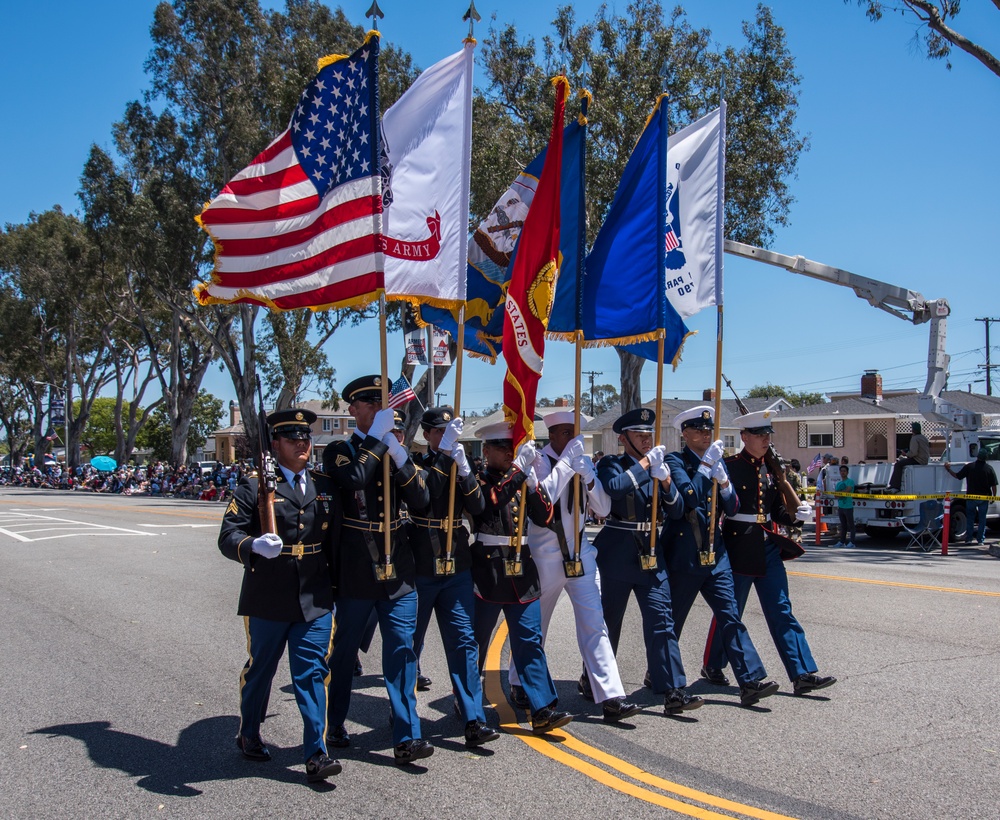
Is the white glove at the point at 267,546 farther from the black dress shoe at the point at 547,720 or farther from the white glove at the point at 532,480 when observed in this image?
the black dress shoe at the point at 547,720

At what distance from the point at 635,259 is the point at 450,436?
2.47 m

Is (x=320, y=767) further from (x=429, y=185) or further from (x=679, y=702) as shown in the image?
(x=429, y=185)

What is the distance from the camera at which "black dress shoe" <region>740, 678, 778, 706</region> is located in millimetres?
5773

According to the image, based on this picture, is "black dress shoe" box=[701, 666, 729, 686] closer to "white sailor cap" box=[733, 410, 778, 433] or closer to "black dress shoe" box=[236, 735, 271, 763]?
"white sailor cap" box=[733, 410, 778, 433]

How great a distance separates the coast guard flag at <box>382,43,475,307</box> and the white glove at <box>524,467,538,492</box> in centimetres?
138

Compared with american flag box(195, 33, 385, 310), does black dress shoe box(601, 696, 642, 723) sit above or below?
below

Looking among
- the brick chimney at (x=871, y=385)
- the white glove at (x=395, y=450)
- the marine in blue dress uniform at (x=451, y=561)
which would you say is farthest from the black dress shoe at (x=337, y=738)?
the brick chimney at (x=871, y=385)

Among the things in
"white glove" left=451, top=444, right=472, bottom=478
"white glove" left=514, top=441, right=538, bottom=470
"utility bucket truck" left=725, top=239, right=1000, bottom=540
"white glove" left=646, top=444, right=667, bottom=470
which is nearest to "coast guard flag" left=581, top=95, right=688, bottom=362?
"white glove" left=646, top=444, right=667, bottom=470

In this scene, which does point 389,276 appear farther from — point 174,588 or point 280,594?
point 174,588

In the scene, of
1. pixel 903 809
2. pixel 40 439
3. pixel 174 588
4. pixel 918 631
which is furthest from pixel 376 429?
pixel 40 439

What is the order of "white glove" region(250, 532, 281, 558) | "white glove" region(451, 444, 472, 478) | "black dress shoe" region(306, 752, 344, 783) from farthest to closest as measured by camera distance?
"white glove" region(451, 444, 472, 478) < "white glove" region(250, 532, 281, 558) < "black dress shoe" region(306, 752, 344, 783)

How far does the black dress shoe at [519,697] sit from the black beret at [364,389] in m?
2.05

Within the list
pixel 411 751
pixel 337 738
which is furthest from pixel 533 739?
pixel 337 738

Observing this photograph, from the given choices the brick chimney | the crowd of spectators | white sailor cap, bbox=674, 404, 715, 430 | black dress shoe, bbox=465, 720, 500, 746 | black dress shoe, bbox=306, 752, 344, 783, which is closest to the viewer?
black dress shoe, bbox=306, 752, 344, 783
